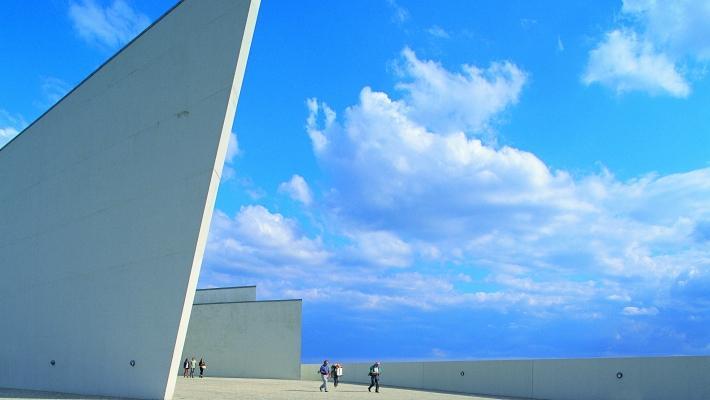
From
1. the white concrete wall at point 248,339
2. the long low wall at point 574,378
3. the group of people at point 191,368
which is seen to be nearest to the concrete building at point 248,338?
the white concrete wall at point 248,339

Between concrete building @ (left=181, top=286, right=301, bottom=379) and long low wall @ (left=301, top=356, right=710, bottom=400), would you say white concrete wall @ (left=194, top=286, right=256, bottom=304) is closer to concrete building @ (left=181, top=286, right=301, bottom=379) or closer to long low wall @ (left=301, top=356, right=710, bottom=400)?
concrete building @ (left=181, top=286, right=301, bottom=379)

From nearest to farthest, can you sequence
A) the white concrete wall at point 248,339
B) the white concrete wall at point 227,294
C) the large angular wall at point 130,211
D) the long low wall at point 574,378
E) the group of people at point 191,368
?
the large angular wall at point 130,211, the long low wall at point 574,378, the group of people at point 191,368, the white concrete wall at point 248,339, the white concrete wall at point 227,294

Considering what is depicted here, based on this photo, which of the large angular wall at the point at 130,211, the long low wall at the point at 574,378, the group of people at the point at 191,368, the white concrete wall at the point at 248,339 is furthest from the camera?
the white concrete wall at the point at 248,339

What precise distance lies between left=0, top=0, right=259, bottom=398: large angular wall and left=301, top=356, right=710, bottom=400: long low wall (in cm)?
1190

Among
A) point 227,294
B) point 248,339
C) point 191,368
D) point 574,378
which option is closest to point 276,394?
point 574,378

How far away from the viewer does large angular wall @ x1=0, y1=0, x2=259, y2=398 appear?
12.9 m

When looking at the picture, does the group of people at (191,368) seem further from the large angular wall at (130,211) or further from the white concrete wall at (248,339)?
the large angular wall at (130,211)

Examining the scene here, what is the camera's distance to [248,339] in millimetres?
29734

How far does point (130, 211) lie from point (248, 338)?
56.3 feet

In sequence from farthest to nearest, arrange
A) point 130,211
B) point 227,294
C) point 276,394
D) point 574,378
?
point 227,294, point 574,378, point 276,394, point 130,211

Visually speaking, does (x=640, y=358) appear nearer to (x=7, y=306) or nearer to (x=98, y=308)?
(x=98, y=308)

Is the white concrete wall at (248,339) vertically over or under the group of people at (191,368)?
over

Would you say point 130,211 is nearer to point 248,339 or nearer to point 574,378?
point 574,378

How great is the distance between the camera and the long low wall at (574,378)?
49.9ft
